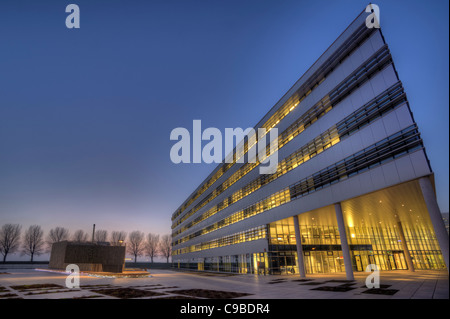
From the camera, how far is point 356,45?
27844 millimetres

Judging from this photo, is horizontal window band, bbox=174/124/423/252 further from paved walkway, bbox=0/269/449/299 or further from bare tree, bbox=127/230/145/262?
bare tree, bbox=127/230/145/262

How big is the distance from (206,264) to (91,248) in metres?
35.1

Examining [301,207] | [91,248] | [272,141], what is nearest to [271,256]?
[301,207]

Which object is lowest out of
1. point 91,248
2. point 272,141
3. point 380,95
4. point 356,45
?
point 91,248

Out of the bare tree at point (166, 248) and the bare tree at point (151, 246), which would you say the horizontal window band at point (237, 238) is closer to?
the bare tree at point (151, 246)

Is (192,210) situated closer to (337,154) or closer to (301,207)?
(301,207)

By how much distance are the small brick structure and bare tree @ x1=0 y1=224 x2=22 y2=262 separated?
67549 mm

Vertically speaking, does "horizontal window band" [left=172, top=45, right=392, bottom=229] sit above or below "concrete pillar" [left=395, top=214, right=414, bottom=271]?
above

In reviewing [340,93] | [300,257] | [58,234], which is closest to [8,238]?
[58,234]

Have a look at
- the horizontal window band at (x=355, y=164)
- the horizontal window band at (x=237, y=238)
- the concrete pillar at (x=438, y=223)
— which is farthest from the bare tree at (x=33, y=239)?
the concrete pillar at (x=438, y=223)

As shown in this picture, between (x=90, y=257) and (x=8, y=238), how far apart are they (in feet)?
253

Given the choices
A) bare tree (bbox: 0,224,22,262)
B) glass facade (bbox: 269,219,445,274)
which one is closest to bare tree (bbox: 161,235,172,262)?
bare tree (bbox: 0,224,22,262)

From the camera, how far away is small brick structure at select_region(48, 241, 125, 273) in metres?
47.9
